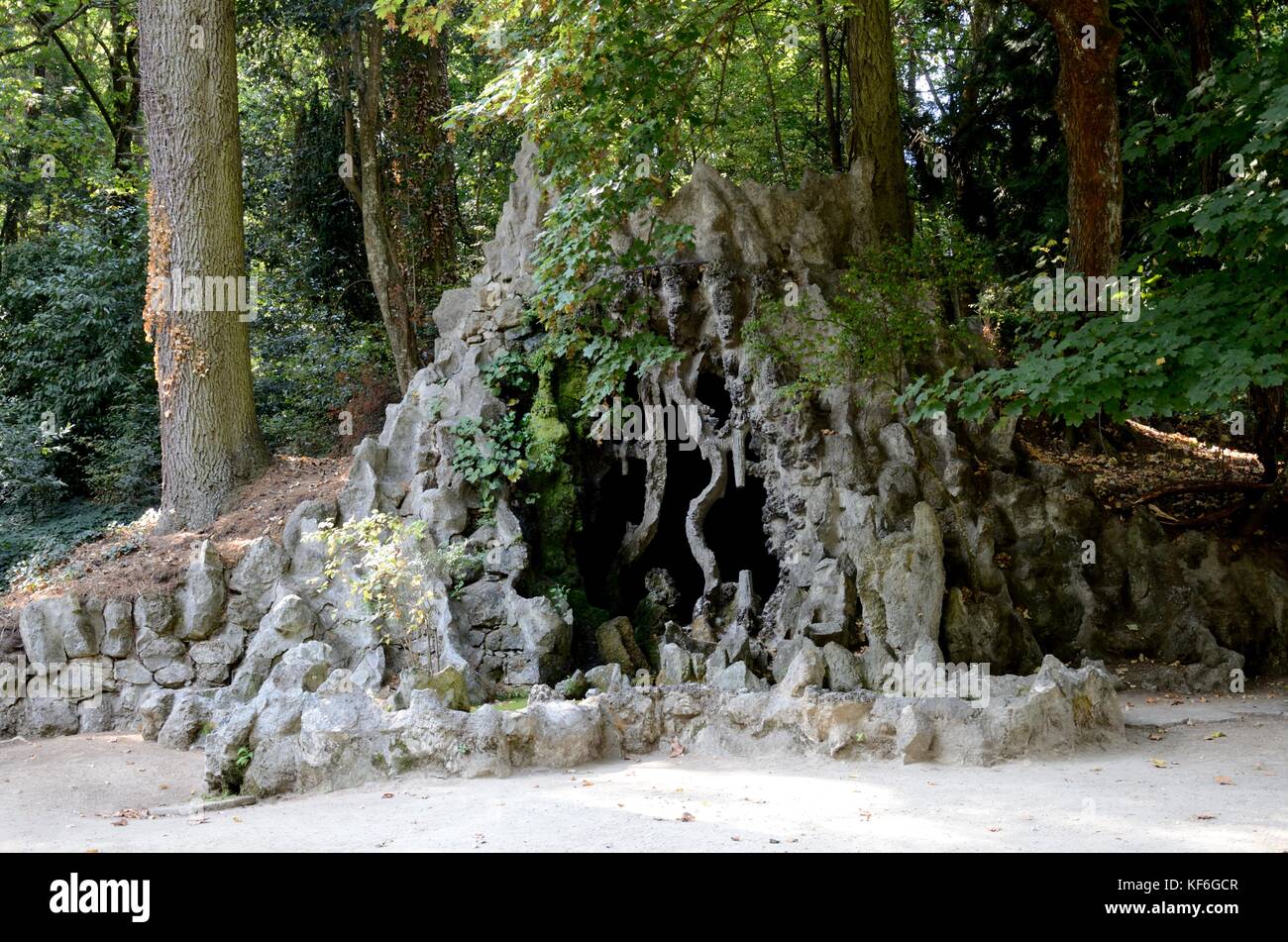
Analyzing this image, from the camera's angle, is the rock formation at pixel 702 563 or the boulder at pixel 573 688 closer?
the boulder at pixel 573 688

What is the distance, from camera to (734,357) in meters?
11.8

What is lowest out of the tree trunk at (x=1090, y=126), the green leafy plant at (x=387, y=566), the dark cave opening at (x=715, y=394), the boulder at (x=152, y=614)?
the boulder at (x=152, y=614)

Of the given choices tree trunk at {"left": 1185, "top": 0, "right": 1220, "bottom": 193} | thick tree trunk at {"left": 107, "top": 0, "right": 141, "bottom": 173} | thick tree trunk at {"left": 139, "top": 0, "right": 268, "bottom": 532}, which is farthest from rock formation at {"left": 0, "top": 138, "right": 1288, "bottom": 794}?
thick tree trunk at {"left": 107, "top": 0, "right": 141, "bottom": 173}

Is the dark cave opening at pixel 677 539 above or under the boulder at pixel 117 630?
above

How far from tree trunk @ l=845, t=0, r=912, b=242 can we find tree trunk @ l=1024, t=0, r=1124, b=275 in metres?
1.93

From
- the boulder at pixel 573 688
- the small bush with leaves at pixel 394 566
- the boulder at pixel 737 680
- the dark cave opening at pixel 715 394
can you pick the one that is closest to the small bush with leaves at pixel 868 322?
the dark cave opening at pixel 715 394

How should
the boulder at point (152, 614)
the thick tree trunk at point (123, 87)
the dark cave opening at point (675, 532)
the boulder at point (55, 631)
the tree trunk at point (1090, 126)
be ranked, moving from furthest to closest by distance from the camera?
1. the thick tree trunk at point (123, 87)
2. the dark cave opening at point (675, 532)
3. the tree trunk at point (1090, 126)
4. the boulder at point (152, 614)
5. the boulder at point (55, 631)

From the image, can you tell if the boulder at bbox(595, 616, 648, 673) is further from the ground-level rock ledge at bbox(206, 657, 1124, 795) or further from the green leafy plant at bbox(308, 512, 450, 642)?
the ground-level rock ledge at bbox(206, 657, 1124, 795)

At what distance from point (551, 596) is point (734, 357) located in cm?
325

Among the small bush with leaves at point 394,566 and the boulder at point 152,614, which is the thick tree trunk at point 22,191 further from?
the small bush with leaves at point 394,566

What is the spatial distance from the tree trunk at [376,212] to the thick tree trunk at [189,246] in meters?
2.75

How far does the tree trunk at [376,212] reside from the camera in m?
15.5

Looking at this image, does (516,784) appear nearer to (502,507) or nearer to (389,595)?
(389,595)

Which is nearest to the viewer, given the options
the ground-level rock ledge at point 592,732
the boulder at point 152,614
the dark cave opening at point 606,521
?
the ground-level rock ledge at point 592,732
